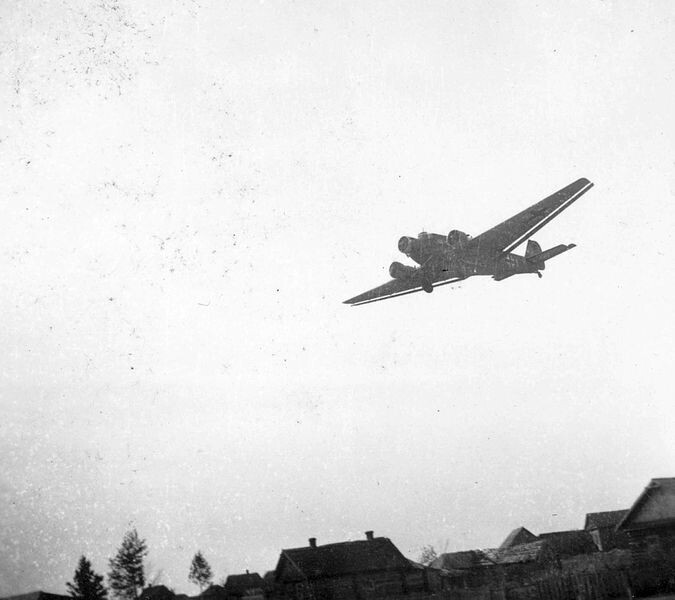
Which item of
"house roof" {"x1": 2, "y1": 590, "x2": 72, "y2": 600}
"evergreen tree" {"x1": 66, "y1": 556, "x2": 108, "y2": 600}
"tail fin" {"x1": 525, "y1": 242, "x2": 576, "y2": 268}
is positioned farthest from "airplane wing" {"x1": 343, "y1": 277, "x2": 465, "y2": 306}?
"evergreen tree" {"x1": 66, "y1": 556, "x2": 108, "y2": 600}

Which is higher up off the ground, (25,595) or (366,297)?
(366,297)

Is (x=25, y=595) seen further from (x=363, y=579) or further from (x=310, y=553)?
(x=363, y=579)

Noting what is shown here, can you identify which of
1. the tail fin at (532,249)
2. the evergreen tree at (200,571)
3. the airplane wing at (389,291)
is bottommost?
the evergreen tree at (200,571)

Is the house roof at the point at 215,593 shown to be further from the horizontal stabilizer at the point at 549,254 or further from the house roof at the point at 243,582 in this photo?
the horizontal stabilizer at the point at 549,254

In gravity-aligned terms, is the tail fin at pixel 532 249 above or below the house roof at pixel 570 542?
above

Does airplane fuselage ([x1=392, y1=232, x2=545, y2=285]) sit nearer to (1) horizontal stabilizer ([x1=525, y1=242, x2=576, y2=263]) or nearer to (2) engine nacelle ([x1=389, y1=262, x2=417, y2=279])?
(2) engine nacelle ([x1=389, y1=262, x2=417, y2=279])

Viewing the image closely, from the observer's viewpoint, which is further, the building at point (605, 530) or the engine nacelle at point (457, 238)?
the building at point (605, 530)

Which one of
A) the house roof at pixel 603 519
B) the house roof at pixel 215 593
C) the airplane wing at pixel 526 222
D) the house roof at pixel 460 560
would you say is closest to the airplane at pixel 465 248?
the airplane wing at pixel 526 222

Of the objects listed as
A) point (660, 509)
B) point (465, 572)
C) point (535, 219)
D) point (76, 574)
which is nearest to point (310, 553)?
point (465, 572)
